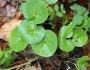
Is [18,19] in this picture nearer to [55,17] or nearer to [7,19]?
[7,19]

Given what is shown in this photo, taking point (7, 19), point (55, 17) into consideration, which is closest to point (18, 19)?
point (7, 19)

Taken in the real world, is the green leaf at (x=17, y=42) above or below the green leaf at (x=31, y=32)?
below

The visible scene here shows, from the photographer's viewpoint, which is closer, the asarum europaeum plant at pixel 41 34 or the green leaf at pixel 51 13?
the asarum europaeum plant at pixel 41 34

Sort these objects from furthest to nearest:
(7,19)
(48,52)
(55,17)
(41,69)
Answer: (7,19) < (55,17) < (41,69) < (48,52)

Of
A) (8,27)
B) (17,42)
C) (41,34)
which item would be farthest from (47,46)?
(8,27)

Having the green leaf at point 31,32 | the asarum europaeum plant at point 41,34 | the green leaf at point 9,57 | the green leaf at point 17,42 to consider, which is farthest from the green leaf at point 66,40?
the green leaf at point 9,57

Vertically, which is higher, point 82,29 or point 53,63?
point 82,29

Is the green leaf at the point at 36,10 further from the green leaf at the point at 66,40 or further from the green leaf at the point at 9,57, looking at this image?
the green leaf at the point at 9,57


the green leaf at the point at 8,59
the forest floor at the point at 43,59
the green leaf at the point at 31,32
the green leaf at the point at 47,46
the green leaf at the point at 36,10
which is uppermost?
the green leaf at the point at 36,10
